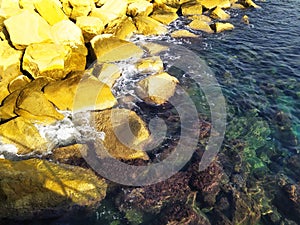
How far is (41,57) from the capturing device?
16203 millimetres

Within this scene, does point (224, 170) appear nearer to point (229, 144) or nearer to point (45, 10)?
point (229, 144)

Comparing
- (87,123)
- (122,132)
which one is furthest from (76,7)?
(122,132)

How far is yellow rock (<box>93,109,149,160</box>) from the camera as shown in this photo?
503 inches

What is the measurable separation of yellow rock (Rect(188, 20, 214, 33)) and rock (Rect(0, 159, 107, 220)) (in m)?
15.4

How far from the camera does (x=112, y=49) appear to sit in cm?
1877

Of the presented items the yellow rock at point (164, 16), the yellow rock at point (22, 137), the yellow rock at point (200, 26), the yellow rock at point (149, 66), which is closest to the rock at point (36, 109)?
the yellow rock at point (22, 137)

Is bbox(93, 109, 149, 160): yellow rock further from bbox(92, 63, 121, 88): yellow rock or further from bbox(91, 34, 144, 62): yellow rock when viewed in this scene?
bbox(91, 34, 144, 62): yellow rock

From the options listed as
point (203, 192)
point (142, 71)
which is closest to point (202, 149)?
point (203, 192)

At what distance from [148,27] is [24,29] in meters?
8.56

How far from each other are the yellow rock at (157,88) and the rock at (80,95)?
189 centimetres

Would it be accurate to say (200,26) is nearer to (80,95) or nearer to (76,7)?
(76,7)

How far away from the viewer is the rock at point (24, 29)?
16.5 m

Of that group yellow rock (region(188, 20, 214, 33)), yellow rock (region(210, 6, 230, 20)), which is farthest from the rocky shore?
yellow rock (region(210, 6, 230, 20))

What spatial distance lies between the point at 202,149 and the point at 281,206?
12.2ft
